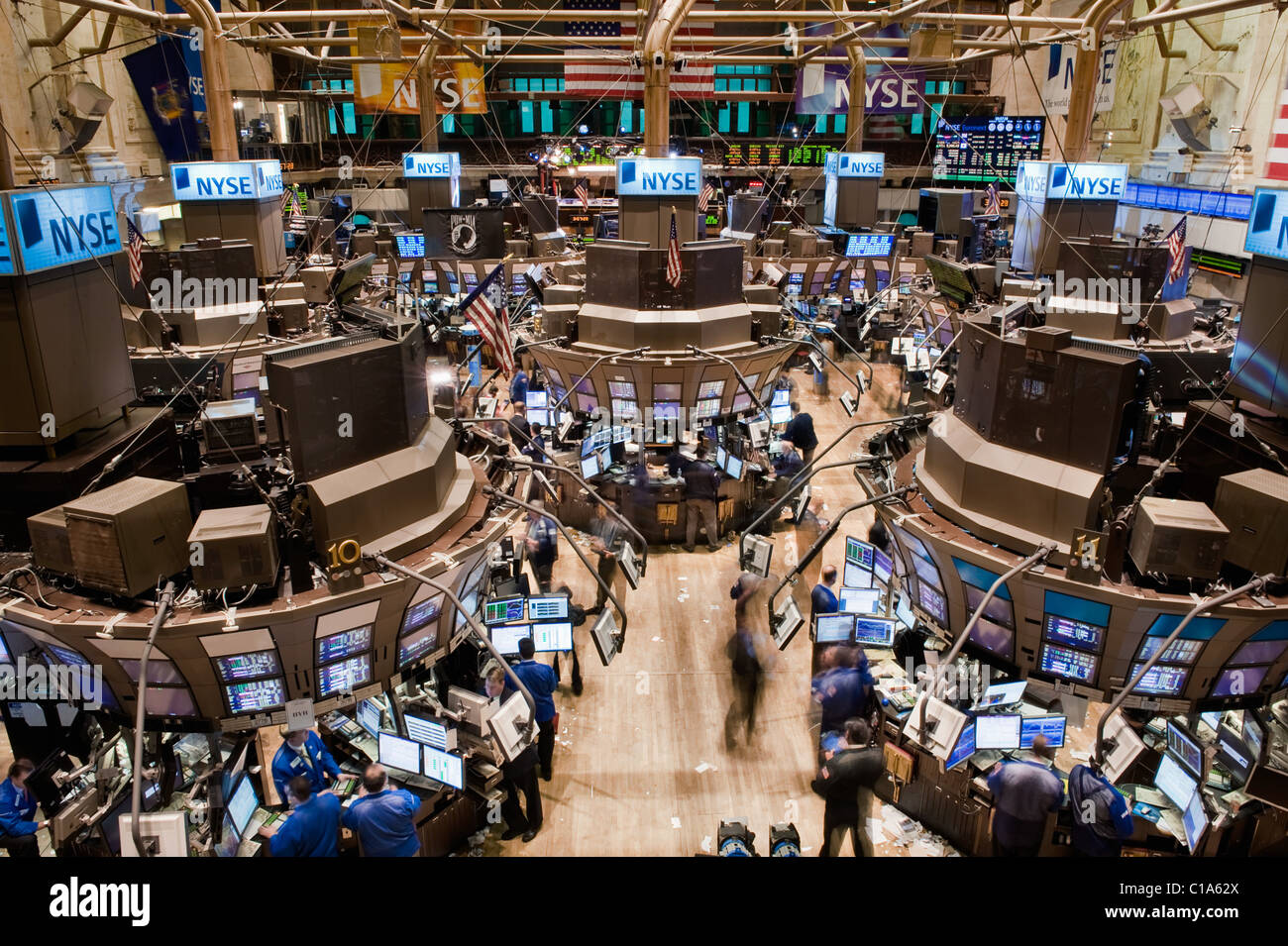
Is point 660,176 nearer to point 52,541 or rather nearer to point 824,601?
point 824,601

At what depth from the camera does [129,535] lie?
22.8ft

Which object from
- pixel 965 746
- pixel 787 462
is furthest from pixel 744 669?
pixel 787 462

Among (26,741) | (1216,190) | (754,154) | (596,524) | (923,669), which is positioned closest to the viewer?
(26,741)

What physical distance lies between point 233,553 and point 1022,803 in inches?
269

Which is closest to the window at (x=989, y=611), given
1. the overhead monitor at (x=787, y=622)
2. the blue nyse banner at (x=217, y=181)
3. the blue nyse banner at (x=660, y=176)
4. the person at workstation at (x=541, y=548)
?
the overhead monitor at (x=787, y=622)

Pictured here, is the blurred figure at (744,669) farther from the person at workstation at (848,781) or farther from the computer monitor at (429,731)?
the computer monitor at (429,731)

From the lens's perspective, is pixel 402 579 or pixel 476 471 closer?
pixel 402 579

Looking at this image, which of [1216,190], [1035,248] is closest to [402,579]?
[1035,248]

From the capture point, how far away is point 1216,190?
24125 mm

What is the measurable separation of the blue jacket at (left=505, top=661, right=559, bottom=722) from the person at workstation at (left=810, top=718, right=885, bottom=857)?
112 inches

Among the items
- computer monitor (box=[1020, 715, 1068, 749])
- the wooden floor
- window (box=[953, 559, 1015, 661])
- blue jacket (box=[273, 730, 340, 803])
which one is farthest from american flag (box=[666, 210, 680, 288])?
blue jacket (box=[273, 730, 340, 803])

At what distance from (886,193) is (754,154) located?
21.9 feet

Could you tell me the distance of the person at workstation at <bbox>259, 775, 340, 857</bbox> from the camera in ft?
22.6

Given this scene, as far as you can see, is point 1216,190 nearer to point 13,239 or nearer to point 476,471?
point 476,471
